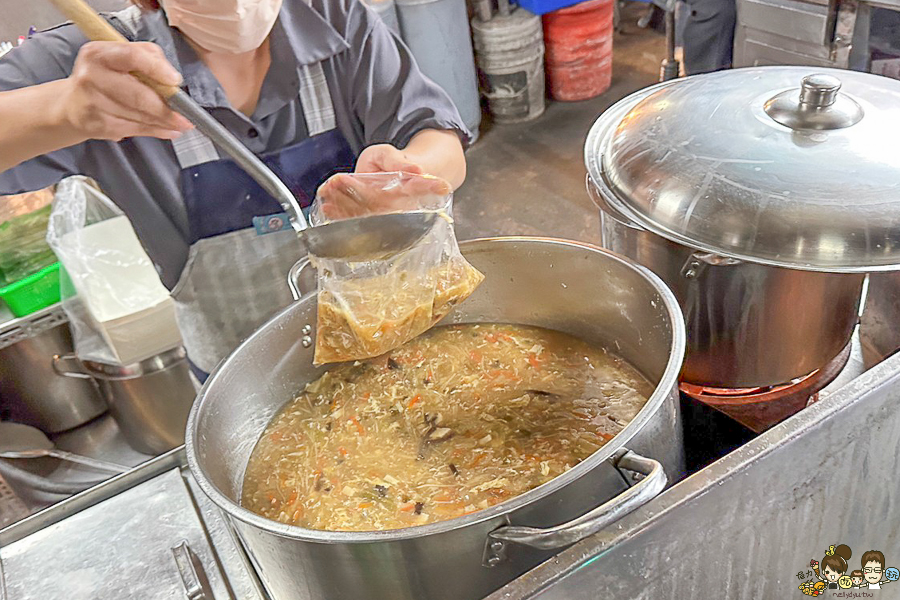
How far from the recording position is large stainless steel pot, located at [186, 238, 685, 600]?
768 mm

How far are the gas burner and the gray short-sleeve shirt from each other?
886mm

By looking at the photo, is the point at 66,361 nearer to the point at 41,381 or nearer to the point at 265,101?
the point at 41,381

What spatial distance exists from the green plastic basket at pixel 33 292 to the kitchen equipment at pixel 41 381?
0.28 feet

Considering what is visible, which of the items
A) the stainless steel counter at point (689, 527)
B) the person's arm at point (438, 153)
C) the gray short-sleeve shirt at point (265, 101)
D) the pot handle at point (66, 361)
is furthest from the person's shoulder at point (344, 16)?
the pot handle at point (66, 361)

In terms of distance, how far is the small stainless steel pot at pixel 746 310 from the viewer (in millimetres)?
1151

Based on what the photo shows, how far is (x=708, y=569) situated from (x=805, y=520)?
0.70 ft

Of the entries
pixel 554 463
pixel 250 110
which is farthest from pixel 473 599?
pixel 250 110

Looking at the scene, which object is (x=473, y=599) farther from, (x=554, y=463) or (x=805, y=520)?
(x=805, y=520)

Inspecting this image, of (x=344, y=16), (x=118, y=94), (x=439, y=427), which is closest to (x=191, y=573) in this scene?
(x=439, y=427)

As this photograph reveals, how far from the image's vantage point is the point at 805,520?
1046 mm

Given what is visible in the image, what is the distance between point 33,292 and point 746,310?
2350mm

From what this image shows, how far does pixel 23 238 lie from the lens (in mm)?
2463

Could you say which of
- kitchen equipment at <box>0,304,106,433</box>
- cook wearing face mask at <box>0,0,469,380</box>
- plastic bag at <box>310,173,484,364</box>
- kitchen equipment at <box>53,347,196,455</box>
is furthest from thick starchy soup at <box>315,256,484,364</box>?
kitchen equipment at <box>0,304,106,433</box>

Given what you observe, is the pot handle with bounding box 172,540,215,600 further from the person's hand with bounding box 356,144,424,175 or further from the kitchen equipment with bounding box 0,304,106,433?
the kitchen equipment with bounding box 0,304,106,433
